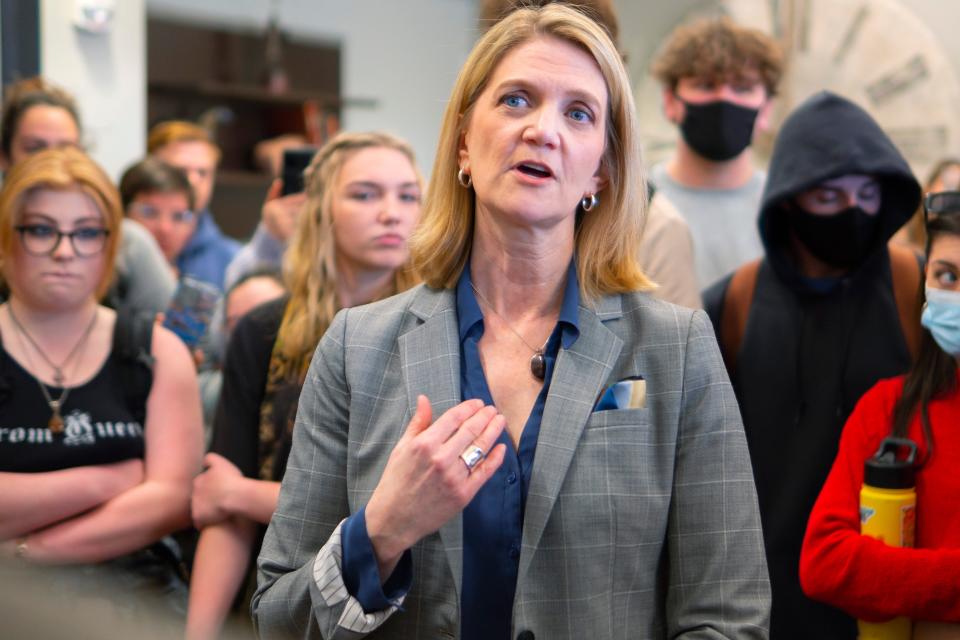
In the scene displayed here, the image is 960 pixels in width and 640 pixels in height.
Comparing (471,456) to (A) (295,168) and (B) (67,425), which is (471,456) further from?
(A) (295,168)

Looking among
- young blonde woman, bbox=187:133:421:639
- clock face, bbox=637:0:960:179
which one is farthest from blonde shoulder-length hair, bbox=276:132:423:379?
clock face, bbox=637:0:960:179

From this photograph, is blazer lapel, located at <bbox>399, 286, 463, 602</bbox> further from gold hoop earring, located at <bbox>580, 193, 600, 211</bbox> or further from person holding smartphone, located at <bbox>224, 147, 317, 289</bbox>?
person holding smartphone, located at <bbox>224, 147, 317, 289</bbox>

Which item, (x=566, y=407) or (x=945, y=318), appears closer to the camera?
(x=566, y=407)

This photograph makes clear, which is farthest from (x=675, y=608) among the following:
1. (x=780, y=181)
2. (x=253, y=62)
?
(x=253, y=62)

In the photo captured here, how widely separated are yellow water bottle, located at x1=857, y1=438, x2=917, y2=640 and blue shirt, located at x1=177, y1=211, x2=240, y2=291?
3.09m

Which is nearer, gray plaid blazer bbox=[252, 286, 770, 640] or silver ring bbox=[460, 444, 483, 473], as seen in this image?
silver ring bbox=[460, 444, 483, 473]

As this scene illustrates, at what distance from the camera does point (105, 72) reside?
5.68 m

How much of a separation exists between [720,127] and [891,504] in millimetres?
1510

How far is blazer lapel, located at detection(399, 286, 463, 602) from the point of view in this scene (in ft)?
4.60

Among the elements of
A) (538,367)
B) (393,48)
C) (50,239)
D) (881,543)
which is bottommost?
(881,543)

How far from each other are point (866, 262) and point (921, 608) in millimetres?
807

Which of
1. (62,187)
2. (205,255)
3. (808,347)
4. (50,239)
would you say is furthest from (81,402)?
(205,255)

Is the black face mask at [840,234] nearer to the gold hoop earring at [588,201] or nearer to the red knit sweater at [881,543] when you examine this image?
the red knit sweater at [881,543]

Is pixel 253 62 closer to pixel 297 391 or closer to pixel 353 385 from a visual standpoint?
pixel 297 391
